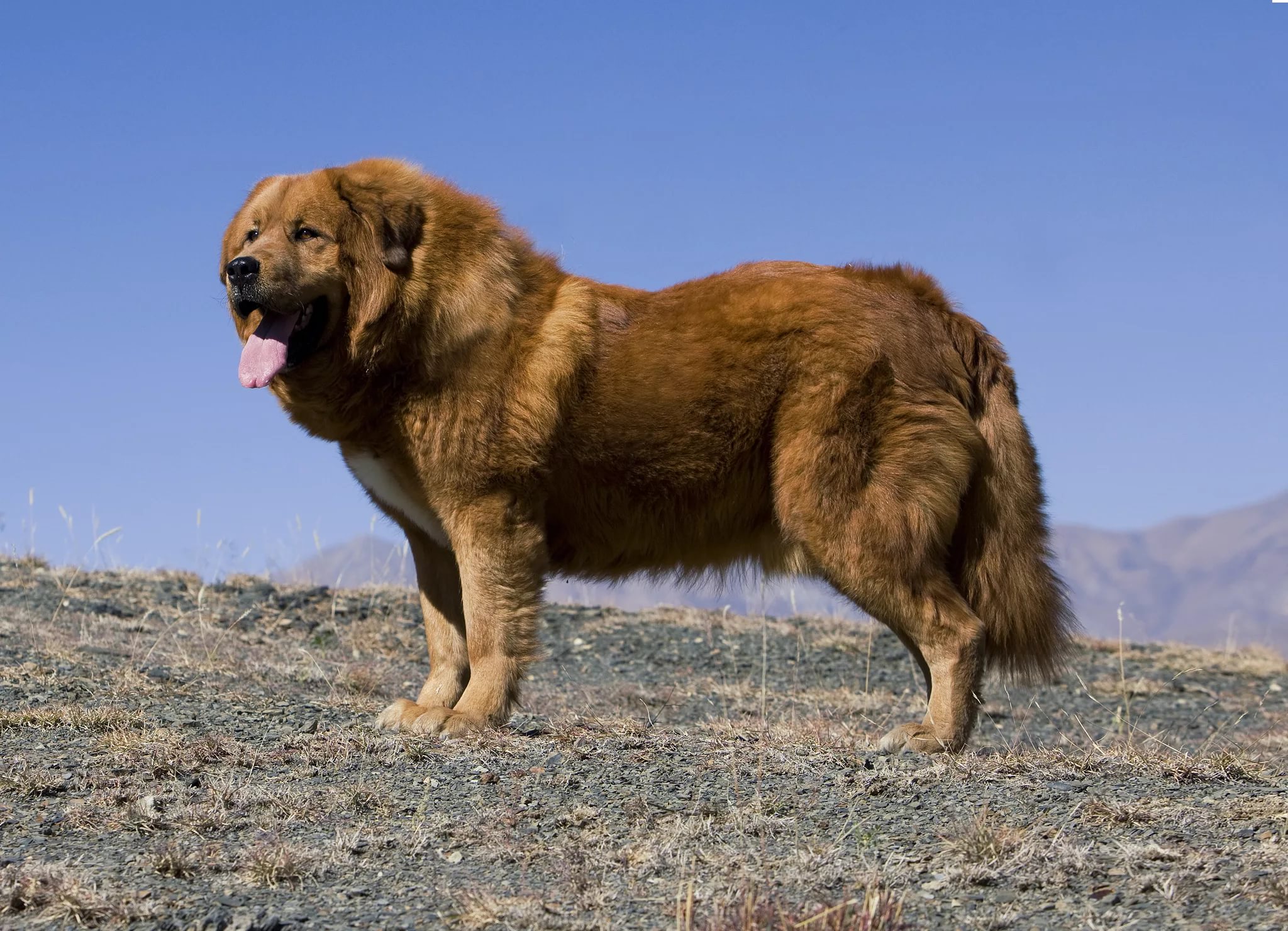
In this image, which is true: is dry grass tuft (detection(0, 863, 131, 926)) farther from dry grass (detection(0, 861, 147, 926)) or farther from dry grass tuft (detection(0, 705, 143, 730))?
dry grass tuft (detection(0, 705, 143, 730))

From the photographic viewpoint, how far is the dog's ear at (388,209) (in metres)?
5.63

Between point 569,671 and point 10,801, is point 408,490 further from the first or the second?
point 569,671

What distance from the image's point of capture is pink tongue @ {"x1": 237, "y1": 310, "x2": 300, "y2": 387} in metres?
5.57

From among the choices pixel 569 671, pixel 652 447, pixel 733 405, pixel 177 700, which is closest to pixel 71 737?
pixel 177 700

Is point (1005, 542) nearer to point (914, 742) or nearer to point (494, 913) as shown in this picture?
point (914, 742)

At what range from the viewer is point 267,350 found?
5590mm

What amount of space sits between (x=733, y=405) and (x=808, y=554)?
2.39 feet

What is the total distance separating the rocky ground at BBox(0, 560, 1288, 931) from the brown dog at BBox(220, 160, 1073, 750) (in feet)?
2.16

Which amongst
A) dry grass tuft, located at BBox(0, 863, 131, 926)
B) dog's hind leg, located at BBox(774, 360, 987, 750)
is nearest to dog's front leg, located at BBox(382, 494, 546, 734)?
dog's hind leg, located at BBox(774, 360, 987, 750)

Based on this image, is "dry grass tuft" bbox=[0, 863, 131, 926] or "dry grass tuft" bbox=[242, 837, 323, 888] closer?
"dry grass tuft" bbox=[0, 863, 131, 926]

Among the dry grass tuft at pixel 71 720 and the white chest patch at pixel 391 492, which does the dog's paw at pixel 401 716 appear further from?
the dry grass tuft at pixel 71 720

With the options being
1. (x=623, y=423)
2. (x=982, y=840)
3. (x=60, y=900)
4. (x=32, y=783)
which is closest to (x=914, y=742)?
(x=982, y=840)

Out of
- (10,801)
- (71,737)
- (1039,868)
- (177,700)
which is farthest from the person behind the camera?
(177,700)

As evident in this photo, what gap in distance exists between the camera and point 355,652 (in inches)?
379
